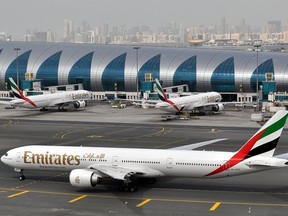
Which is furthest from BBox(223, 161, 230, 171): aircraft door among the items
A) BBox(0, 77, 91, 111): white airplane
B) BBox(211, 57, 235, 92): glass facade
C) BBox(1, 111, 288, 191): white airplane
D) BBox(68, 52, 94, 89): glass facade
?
BBox(68, 52, 94, 89): glass facade

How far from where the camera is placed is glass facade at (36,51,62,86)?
174 metres

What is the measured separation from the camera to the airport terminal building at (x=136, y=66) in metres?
158

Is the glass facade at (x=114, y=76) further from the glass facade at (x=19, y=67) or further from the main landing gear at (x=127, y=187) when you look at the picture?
the main landing gear at (x=127, y=187)

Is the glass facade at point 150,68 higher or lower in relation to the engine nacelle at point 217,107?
higher

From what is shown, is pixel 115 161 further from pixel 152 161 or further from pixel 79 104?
pixel 79 104

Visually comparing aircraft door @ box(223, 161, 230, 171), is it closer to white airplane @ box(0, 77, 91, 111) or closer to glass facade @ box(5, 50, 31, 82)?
white airplane @ box(0, 77, 91, 111)

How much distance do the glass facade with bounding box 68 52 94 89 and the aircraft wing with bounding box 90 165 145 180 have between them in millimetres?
112048

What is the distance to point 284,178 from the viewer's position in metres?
65.4

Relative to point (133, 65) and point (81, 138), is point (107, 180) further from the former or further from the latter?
point (133, 65)

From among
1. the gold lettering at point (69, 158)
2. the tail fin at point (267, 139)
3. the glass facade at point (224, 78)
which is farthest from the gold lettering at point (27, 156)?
the glass facade at point (224, 78)

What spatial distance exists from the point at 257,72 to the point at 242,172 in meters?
92.5

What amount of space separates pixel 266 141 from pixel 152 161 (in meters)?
10.7

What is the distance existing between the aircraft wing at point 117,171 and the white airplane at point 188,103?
65622 millimetres

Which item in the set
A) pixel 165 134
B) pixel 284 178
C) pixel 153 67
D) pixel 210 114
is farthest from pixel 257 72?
pixel 284 178
